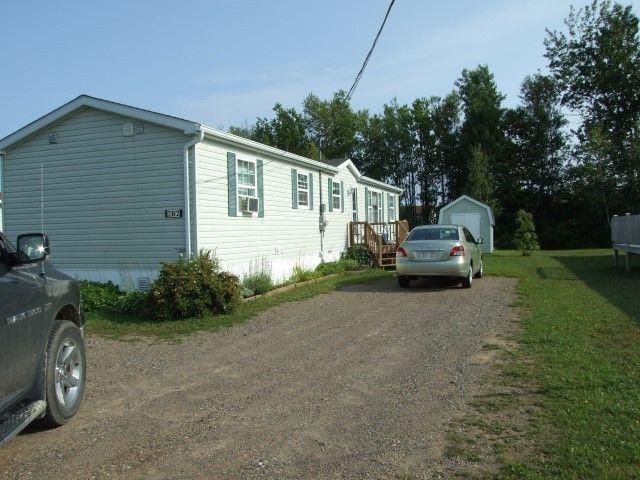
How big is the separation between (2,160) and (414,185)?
40.1m

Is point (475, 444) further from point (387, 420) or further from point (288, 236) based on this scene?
point (288, 236)

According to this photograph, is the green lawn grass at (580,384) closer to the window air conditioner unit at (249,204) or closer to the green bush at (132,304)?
the window air conditioner unit at (249,204)

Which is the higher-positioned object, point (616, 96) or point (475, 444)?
point (616, 96)

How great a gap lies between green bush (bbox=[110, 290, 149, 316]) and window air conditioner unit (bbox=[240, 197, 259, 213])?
353 centimetres

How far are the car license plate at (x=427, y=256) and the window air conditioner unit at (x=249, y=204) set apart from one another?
4.12 metres

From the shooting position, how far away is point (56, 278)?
16.0 feet

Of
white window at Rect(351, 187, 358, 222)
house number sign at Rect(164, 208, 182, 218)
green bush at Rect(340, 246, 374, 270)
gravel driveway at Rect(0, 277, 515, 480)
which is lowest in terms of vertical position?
gravel driveway at Rect(0, 277, 515, 480)

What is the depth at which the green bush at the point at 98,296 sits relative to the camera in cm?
1091

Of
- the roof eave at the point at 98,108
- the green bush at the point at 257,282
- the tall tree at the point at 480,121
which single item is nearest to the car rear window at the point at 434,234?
the green bush at the point at 257,282

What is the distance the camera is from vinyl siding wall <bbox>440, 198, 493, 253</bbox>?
3183 centimetres

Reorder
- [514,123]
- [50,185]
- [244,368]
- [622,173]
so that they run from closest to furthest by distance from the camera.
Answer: [244,368], [50,185], [622,173], [514,123]

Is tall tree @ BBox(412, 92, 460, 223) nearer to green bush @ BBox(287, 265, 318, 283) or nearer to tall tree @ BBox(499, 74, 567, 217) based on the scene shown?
tall tree @ BBox(499, 74, 567, 217)

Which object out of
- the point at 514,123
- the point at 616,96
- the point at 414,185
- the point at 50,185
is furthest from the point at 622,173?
the point at 50,185

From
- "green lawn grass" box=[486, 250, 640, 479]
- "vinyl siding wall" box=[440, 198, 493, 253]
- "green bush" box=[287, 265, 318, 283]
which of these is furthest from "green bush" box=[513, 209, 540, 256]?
"green lawn grass" box=[486, 250, 640, 479]
